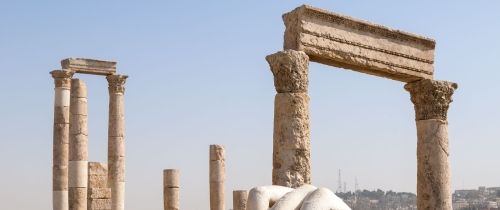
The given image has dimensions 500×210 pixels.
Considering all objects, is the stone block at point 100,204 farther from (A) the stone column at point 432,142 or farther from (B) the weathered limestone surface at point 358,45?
(B) the weathered limestone surface at point 358,45

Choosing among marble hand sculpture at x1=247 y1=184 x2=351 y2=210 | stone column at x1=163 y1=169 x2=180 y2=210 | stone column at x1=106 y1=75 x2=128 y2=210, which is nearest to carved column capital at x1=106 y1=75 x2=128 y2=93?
stone column at x1=106 y1=75 x2=128 y2=210

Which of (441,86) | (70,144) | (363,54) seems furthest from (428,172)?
(70,144)

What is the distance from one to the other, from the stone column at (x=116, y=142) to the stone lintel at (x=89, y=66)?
1.14ft

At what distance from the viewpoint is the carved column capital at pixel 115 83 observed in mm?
27778

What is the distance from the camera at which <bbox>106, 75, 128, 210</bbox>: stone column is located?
27.0 meters

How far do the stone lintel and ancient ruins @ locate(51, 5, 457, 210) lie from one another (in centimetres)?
5

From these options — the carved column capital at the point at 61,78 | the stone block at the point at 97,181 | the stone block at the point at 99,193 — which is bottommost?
the stone block at the point at 99,193

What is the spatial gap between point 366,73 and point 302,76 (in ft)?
9.32

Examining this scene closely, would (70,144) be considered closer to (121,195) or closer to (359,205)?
(121,195)

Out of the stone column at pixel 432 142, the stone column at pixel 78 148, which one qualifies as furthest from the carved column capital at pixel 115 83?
the stone column at pixel 432 142

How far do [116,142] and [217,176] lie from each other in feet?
14.1

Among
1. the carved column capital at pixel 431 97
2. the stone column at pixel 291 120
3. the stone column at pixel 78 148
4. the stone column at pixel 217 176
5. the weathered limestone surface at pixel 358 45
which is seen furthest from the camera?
the stone column at pixel 217 176

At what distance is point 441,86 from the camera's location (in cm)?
1814

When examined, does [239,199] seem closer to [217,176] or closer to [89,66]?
[217,176]
